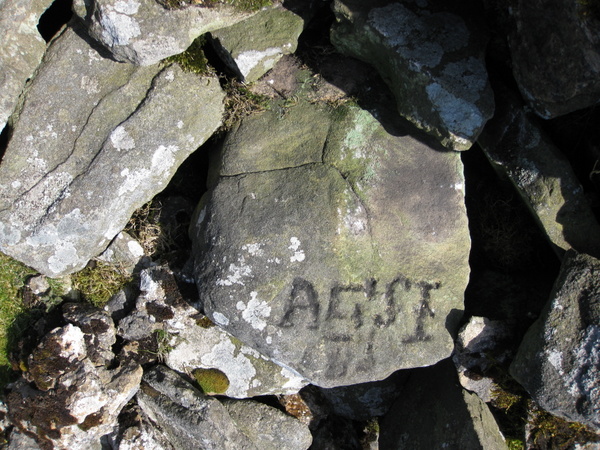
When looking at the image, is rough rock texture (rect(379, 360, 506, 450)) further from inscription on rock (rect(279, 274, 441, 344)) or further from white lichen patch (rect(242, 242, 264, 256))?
white lichen patch (rect(242, 242, 264, 256))

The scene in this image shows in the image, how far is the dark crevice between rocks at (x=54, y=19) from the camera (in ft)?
12.7

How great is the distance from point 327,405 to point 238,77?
315 cm

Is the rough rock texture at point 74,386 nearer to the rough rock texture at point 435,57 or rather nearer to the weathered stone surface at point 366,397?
the weathered stone surface at point 366,397

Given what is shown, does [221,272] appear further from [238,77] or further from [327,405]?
[327,405]

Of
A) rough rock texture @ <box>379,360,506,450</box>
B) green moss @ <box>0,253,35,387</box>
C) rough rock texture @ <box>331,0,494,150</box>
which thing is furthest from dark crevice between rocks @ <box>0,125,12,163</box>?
rough rock texture @ <box>379,360,506,450</box>

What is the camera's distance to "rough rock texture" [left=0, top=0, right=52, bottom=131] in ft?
10.8

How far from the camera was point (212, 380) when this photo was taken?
167 inches

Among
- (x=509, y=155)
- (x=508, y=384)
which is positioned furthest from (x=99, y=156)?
(x=508, y=384)

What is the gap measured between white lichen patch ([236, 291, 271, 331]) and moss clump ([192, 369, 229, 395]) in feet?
3.29

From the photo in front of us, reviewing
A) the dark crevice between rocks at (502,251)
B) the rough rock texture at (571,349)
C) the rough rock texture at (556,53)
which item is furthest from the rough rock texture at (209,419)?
the rough rock texture at (556,53)

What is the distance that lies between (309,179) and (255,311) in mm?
1008

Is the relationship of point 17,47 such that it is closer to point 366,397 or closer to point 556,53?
point 556,53

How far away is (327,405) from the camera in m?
4.84

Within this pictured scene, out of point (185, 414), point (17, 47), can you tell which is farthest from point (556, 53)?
point (185, 414)
